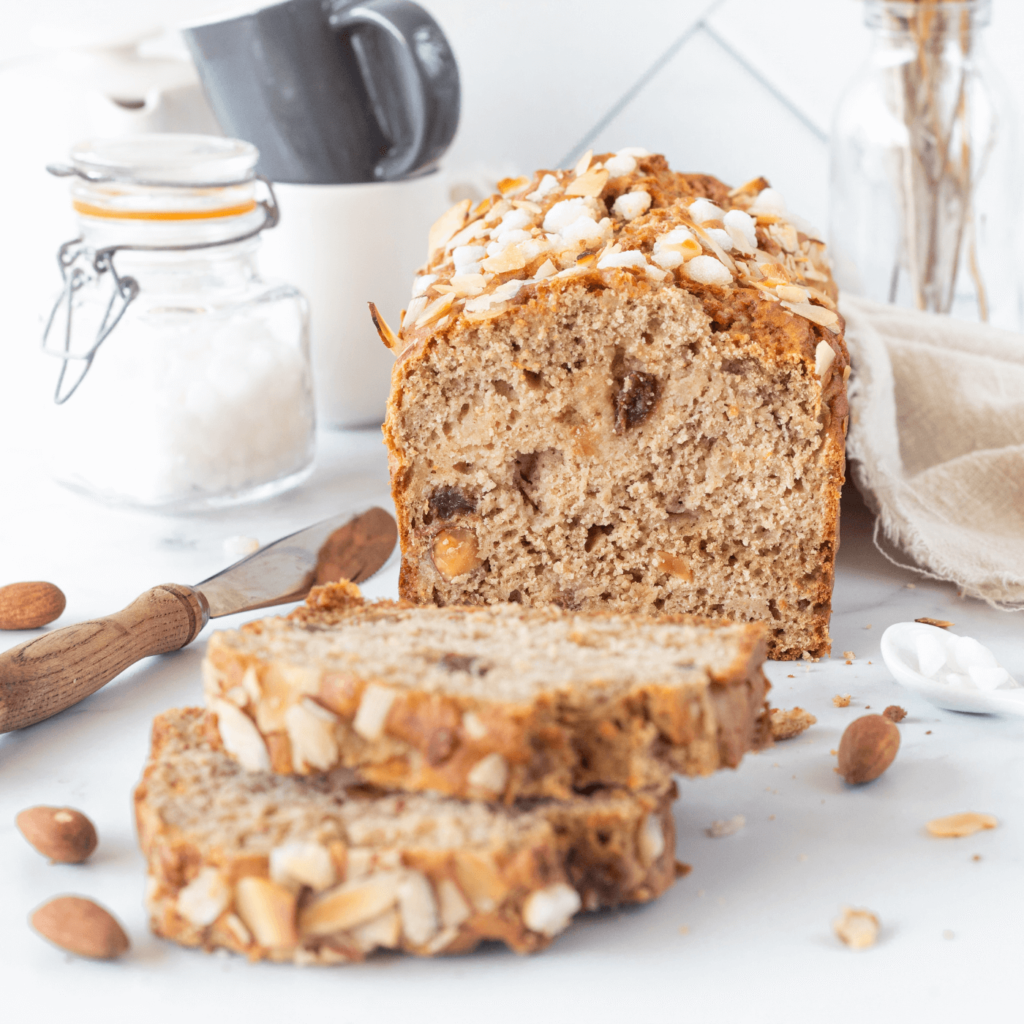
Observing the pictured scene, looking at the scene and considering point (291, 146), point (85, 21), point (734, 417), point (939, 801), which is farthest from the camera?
point (85, 21)

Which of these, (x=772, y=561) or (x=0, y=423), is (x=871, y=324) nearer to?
(x=772, y=561)

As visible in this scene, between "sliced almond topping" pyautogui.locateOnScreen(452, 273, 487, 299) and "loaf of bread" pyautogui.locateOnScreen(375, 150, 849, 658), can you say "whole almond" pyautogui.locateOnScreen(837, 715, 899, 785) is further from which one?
"sliced almond topping" pyautogui.locateOnScreen(452, 273, 487, 299)

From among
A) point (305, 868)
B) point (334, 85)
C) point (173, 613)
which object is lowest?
point (173, 613)

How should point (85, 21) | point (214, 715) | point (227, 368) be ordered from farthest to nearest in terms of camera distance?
point (85, 21) < point (227, 368) < point (214, 715)

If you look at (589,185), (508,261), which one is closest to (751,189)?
(589,185)

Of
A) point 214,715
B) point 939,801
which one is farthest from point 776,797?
point 214,715

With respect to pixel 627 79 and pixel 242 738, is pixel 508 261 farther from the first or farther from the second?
pixel 627 79
